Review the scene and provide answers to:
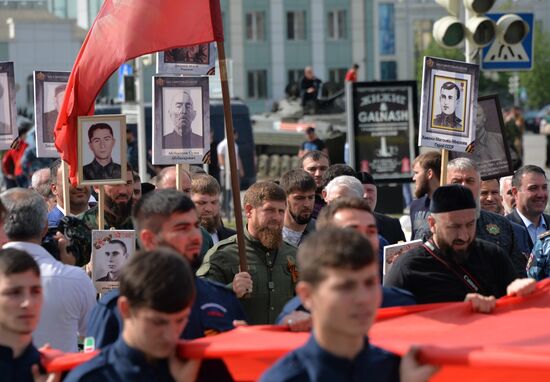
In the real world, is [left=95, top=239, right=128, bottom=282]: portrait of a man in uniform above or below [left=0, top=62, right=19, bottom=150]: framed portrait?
below

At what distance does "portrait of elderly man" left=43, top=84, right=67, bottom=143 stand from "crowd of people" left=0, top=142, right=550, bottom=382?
1.21 feet

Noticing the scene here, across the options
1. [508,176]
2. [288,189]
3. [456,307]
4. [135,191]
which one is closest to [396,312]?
[456,307]

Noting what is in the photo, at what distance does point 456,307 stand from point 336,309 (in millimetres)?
2098

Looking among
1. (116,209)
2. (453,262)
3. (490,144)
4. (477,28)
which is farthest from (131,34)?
(477,28)

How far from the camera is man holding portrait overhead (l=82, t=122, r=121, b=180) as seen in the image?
9719mm

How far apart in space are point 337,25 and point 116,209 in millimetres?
70402

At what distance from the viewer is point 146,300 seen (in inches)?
190

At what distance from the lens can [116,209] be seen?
32.2 ft

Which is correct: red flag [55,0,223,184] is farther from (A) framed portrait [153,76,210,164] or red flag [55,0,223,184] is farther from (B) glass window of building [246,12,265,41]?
(B) glass window of building [246,12,265,41]

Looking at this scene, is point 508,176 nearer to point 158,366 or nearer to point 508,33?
point 508,33

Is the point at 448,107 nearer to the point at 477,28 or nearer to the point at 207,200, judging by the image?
the point at 207,200

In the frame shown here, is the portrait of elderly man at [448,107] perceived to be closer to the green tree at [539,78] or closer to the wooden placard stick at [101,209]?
the wooden placard stick at [101,209]

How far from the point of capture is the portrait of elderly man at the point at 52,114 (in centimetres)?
1153

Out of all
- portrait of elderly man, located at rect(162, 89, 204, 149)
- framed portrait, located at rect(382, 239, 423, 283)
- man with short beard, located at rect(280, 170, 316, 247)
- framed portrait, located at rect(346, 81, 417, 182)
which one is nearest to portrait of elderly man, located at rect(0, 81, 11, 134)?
portrait of elderly man, located at rect(162, 89, 204, 149)
